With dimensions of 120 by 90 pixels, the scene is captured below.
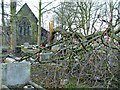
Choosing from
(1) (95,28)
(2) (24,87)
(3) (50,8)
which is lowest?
(2) (24,87)

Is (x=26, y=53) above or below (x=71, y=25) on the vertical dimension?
below

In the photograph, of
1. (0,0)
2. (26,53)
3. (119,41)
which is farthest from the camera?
(26,53)

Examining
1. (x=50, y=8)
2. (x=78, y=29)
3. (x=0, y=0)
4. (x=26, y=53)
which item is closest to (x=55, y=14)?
(x=50, y=8)

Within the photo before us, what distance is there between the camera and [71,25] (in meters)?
1.00

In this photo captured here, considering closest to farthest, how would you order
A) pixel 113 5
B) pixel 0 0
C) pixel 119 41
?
pixel 0 0
pixel 113 5
pixel 119 41

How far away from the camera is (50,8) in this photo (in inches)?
43.4

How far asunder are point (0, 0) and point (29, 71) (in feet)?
2.34

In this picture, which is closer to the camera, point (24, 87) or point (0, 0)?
point (0, 0)

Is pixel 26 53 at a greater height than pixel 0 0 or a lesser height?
lesser

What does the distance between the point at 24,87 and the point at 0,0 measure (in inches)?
25.8

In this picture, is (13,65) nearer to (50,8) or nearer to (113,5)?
(50,8)

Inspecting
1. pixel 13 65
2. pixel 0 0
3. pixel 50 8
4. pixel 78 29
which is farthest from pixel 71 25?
pixel 0 0

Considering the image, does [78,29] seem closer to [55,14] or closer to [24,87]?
[55,14]

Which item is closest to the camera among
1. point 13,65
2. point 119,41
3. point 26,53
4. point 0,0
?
point 0,0
